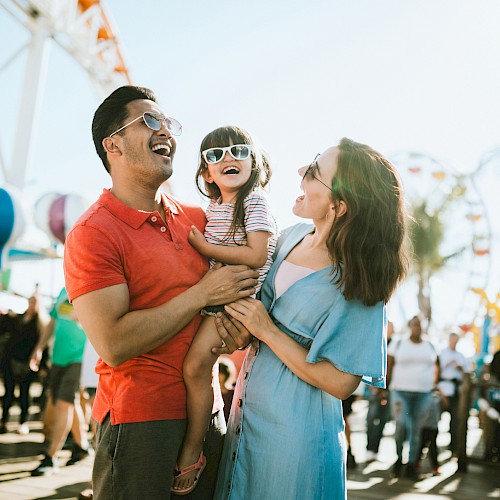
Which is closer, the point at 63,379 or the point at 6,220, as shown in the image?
the point at 6,220

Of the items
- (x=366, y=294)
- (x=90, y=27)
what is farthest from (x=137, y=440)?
(x=90, y=27)

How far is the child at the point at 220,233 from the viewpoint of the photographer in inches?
70.6

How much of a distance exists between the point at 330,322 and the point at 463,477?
542cm

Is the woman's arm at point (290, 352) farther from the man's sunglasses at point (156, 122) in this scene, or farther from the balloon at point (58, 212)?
the balloon at point (58, 212)

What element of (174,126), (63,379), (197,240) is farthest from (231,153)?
(63,379)

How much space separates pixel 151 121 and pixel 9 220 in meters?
3.25

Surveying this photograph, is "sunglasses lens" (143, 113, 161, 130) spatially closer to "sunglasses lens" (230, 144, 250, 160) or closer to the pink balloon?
"sunglasses lens" (230, 144, 250, 160)

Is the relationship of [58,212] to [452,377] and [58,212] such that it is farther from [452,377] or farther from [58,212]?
[452,377]

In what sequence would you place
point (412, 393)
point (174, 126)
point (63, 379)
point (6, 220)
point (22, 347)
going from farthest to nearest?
point (22, 347)
point (412, 393)
point (63, 379)
point (6, 220)
point (174, 126)

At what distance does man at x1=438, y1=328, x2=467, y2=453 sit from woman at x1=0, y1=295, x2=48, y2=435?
534cm

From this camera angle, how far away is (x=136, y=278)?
1.76 m

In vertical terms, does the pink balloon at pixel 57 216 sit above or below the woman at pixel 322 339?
above

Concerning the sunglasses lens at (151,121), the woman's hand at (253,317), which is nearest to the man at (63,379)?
the sunglasses lens at (151,121)

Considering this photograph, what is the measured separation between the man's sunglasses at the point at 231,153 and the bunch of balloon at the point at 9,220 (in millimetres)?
3166
